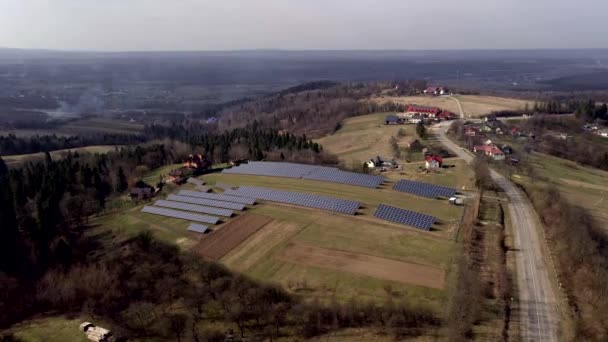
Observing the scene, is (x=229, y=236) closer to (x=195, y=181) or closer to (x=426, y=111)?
(x=195, y=181)

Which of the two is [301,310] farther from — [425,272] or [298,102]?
[298,102]

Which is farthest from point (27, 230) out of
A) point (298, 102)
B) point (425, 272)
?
point (298, 102)

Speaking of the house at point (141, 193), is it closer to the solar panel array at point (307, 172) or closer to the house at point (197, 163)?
the house at point (197, 163)

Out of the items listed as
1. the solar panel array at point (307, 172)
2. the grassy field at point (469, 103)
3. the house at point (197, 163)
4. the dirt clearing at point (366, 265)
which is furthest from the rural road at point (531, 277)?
the grassy field at point (469, 103)

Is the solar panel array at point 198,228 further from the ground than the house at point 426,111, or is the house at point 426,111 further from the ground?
the house at point 426,111

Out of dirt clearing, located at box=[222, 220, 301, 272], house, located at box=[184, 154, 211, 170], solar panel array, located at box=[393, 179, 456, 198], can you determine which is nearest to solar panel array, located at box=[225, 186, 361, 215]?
dirt clearing, located at box=[222, 220, 301, 272]

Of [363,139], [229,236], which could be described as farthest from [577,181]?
[229,236]
